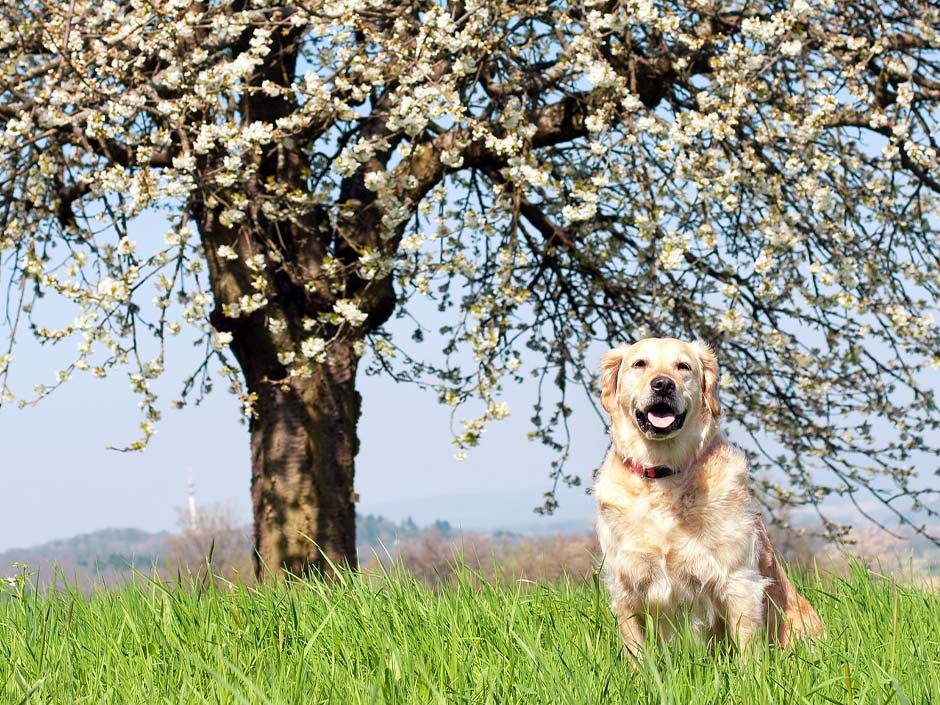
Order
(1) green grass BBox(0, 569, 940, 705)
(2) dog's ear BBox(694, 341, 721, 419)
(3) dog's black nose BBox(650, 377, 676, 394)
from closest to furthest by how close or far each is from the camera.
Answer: (1) green grass BBox(0, 569, 940, 705)
(3) dog's black nose BBox(650, 377, 676, 394)
(2) dog's ear BBox(694, 341, 721, 419)

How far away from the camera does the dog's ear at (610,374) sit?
5594 millimetres

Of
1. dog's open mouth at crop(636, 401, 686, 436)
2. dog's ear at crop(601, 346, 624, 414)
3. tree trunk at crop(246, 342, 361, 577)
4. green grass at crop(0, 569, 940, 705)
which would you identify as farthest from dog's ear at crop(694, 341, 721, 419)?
tree trunk at crop(246, 342, 361, 577)

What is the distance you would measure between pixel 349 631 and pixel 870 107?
22.3ft

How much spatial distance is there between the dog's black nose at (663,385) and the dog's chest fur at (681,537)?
A: 384 millimetres

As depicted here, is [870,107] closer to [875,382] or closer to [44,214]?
[875,382]

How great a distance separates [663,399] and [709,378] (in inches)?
16.5

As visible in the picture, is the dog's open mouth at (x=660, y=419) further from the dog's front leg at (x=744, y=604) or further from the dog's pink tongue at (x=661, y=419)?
the dog's front leg at (x=744, y=604)

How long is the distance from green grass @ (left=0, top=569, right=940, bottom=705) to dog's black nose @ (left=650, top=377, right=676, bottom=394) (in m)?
1.03

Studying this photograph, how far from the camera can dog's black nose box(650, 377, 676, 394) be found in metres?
5.12

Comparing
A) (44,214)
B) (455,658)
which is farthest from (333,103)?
(455,658)

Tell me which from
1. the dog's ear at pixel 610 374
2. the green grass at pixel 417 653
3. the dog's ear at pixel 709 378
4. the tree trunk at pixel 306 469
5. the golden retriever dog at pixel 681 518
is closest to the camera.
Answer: the green grass at pixel 417 653

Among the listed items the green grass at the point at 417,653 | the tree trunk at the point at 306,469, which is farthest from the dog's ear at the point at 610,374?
the tree trunk at the point at 306,469

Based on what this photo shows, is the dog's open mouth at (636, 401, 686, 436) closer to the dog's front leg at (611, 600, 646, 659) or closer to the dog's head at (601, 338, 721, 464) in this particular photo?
the dog's head at (601, 338, 721, 464)

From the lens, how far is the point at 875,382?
9.98 metres
